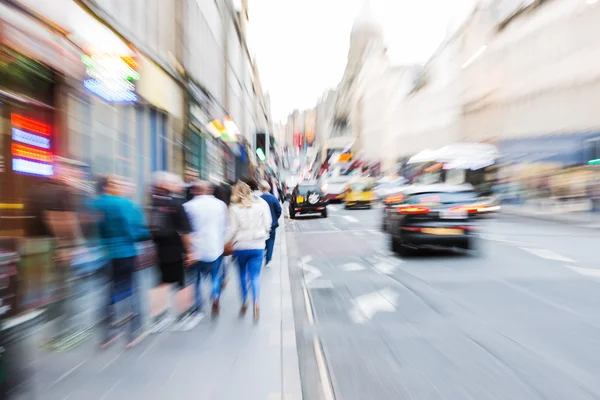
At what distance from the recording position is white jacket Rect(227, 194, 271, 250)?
5566mm

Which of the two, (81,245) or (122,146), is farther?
(122,146)

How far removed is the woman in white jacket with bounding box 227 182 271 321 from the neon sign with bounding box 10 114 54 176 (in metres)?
2.44

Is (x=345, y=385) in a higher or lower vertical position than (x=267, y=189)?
lower

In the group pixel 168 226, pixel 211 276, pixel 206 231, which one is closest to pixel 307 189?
pixel 211 276

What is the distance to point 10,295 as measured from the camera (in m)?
3.07

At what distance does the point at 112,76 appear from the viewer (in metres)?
9.70

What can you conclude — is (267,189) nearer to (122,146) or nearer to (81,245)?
(122,146)

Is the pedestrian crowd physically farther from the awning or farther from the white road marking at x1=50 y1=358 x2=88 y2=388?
the awning

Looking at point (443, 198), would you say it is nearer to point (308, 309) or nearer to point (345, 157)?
point (308, 309)

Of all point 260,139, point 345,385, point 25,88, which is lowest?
point 345,385

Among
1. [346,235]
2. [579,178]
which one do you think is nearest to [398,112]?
[579,178]

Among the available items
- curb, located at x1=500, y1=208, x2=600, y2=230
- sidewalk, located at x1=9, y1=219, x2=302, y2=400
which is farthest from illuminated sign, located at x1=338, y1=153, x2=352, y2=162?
sidewalk, located at x1=9, y1=219, x2=302, y2=400

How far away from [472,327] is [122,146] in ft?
27.9

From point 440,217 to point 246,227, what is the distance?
5.53 m
